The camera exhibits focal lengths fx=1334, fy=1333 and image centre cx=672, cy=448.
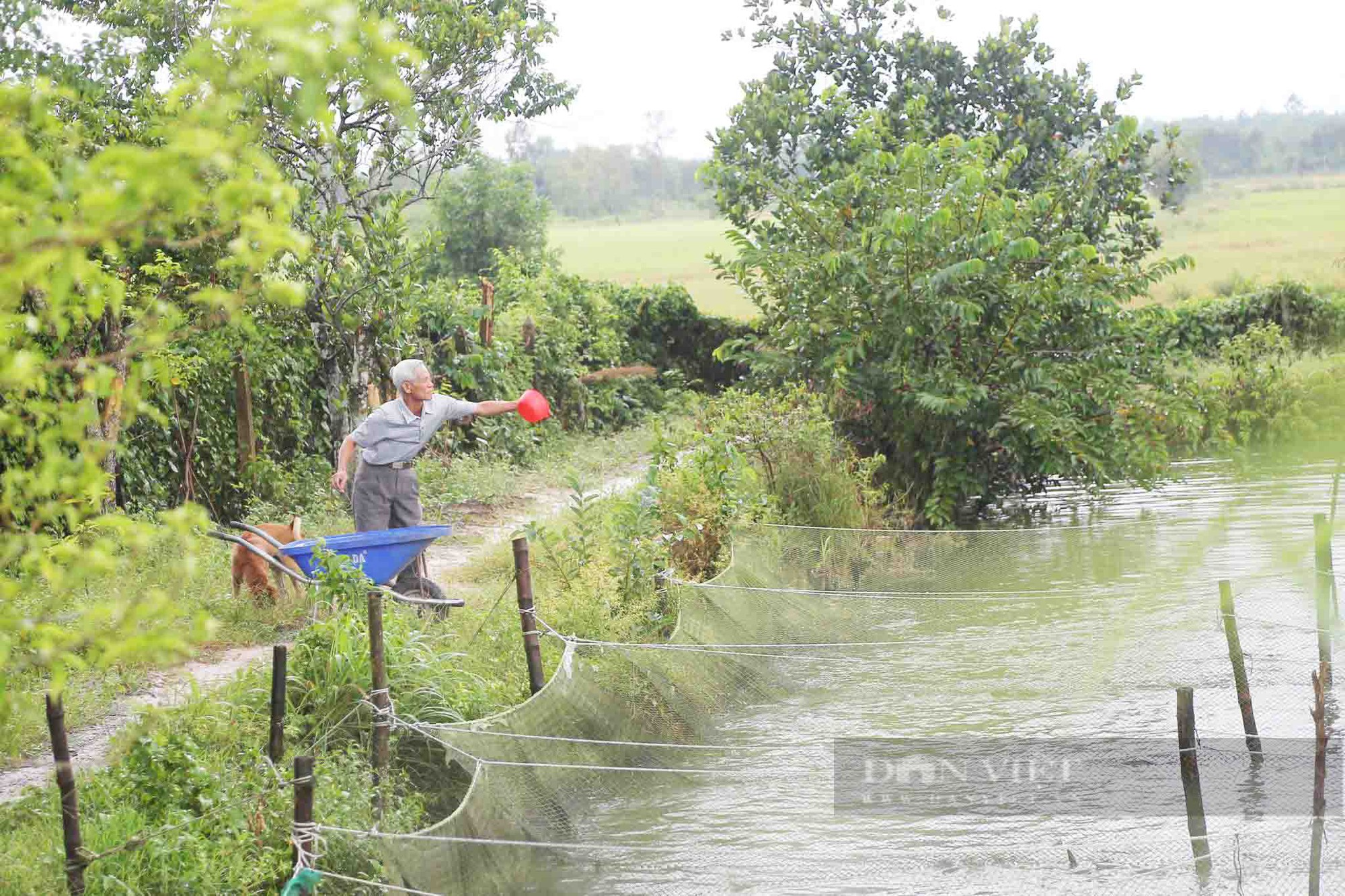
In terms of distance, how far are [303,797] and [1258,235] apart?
44544mm

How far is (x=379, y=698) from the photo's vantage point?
503 centimetres

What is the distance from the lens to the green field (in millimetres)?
30797

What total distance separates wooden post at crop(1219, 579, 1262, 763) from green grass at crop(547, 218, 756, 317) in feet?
73.7

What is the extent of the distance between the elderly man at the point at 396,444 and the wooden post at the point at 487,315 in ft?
21.8

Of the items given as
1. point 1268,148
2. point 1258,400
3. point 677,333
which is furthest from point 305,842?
point 1268,148

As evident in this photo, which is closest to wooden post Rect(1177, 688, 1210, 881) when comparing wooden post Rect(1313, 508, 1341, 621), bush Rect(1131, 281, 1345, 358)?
wooden post Rect(1313, 508, 1341, 621)

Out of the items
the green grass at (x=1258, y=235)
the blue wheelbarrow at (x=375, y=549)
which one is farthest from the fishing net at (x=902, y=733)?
the green grass at (x=1258, y=235)

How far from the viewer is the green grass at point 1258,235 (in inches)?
1121

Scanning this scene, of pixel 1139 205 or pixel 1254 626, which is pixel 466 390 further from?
pixel 1254 626

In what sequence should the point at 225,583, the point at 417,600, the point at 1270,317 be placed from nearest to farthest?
the point at 417,600 → the point at 225,583 → the point at 1270,317

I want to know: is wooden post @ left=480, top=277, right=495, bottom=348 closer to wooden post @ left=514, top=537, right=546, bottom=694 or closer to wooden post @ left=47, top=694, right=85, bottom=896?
wooden post @ left=514, top=537, right=546, bottom=694

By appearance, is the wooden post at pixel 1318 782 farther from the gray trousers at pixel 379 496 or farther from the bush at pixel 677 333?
the bush at pixel 677 333

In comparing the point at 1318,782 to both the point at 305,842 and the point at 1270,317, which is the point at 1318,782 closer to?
the point at 305,842

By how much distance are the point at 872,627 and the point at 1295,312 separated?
1603cm
